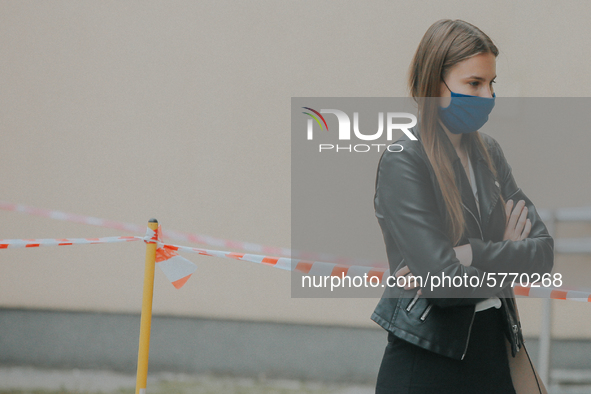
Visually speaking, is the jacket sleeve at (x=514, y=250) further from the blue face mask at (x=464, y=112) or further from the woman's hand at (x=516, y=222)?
the blue face mask at (x=464, y=112)

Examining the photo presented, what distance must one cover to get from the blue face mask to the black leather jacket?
0.19 ft

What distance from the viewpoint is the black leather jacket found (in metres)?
1.37

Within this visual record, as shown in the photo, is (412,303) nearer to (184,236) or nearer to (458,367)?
(458,367)

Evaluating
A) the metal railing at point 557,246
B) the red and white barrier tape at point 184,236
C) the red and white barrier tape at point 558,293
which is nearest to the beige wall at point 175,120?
the red and white barrier tape at point 184,236

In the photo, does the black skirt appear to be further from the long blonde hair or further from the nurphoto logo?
the nurphoto logo

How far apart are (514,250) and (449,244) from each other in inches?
10.1

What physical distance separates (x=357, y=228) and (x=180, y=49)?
2022mm

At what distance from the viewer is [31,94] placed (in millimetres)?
4152

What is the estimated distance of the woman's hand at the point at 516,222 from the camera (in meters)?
1.62

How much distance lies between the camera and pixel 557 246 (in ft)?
11.8

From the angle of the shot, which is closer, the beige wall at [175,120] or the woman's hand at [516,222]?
the woman's hand at [516,222]

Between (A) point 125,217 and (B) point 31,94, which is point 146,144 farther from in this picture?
(B) point 31,94

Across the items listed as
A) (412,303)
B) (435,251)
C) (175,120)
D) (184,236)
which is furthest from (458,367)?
(175,120)

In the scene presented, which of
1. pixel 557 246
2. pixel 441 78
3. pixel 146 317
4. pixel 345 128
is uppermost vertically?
pixel 345 128
